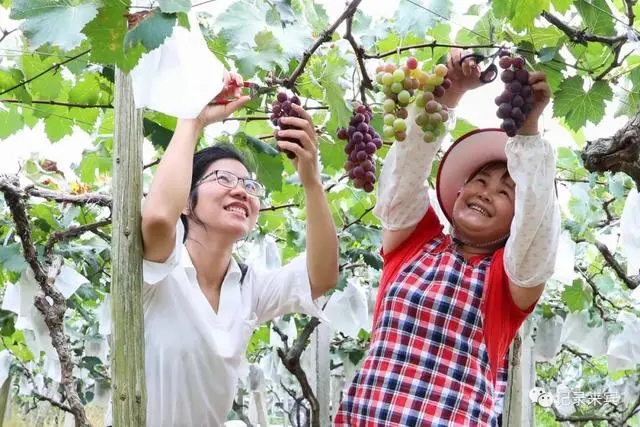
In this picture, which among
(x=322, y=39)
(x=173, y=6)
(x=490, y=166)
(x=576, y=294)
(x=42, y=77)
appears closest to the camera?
(x=173, y=6)

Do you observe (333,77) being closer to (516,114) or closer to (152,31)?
(516,114)

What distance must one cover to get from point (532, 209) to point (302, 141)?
0.51 meters

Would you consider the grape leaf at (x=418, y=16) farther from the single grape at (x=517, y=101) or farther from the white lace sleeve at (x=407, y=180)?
the single grape at (x=517, y=101)

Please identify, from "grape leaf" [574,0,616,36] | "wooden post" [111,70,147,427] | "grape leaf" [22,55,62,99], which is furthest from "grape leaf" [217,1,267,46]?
"grape leaf" [22,55,62,99]

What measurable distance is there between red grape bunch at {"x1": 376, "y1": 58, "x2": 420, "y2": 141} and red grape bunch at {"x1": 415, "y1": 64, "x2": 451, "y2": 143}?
0.02 metres

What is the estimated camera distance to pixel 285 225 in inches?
192

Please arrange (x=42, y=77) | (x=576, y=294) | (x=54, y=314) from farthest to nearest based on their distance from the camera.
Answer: (x=576, y=294), (x=54, y=314), (x=42, y=77)

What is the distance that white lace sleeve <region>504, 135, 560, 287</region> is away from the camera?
5.74 ft

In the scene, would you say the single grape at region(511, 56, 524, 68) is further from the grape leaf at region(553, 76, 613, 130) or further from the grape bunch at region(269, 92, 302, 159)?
the grape bunch at region(269, 92, 302, 159)

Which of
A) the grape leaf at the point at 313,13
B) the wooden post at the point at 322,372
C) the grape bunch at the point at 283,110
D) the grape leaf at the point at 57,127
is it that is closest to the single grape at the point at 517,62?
the grape bunch at the point at 283,110

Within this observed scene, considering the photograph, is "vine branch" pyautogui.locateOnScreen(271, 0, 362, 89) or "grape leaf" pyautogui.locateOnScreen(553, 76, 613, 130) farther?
"grape leaf" pyautogui.locateOnScreen(553, 76, 613, 130)

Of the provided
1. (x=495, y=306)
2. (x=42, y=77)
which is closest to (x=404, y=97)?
(x=495, y=306)

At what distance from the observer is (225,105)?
179 centimetres

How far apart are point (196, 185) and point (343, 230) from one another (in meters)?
1.89
